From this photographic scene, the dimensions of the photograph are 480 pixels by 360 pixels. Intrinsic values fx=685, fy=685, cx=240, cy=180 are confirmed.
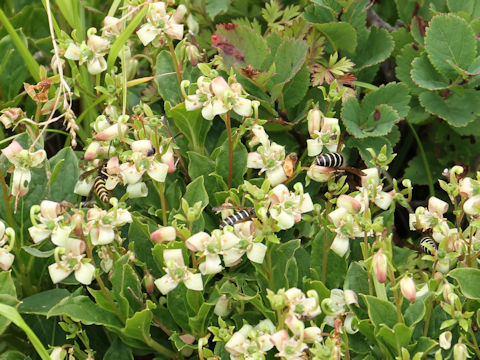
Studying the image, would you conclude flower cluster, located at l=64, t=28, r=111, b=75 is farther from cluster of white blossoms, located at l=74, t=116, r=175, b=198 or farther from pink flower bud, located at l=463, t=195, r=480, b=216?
pink flower bud, located at l=463, t=195, r=480, b=216

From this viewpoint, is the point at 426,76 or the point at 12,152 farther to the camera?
the point at 426,76

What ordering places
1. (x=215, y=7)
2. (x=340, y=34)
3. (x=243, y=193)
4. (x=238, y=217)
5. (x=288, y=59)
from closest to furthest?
(x=238, y=217), (x=243, y=193), (x=288, y=59), (x=340, y=34), (x=215, y=7)

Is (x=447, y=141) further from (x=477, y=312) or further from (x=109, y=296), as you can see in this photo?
(x=109, y=296)

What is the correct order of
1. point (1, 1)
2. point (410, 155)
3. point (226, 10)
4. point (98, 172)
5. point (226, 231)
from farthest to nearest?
1. point (1, 1)
2. point (410, 155)
3. point (226, 10)
4. point (98, 172)
5. point (226, 231)

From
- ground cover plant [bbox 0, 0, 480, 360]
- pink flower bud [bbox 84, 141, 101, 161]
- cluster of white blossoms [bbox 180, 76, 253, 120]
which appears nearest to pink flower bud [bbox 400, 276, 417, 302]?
ground cover plant [bbox 0, 0, 480, 360]

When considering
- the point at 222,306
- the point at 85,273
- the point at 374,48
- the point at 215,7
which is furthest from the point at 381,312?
the point at 215,7

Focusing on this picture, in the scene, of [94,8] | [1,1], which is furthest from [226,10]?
[1,1]

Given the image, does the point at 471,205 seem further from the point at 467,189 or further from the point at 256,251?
the point at 256,251

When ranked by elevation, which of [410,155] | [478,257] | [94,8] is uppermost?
[94,8]

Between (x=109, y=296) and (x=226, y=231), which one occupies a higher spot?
(x=226, y=231)
